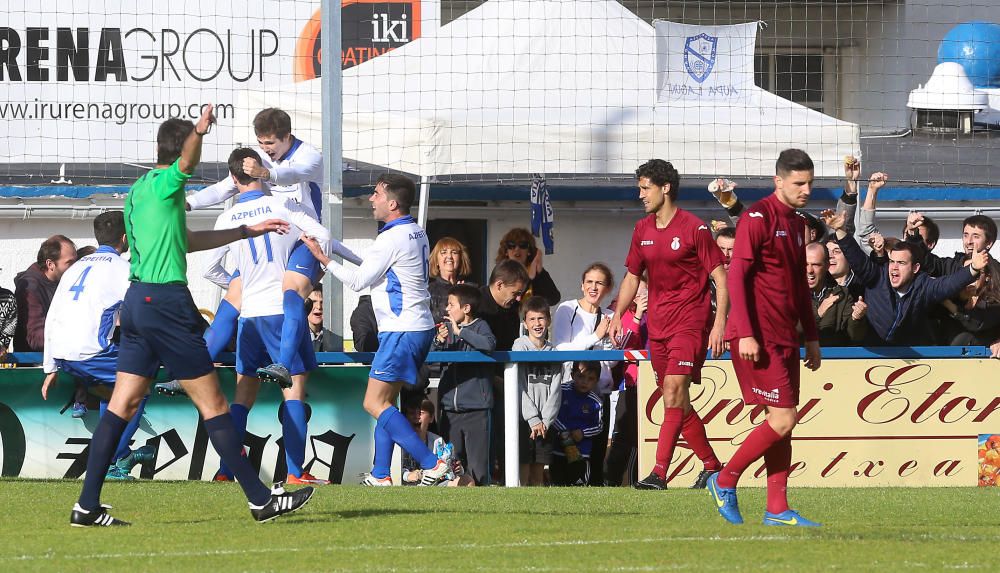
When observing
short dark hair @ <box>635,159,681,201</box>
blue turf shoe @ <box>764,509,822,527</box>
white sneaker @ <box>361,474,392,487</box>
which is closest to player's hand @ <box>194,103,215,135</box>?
short dark hair @ <box>635,159,681,201</box>

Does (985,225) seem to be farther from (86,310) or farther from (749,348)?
(86,310)

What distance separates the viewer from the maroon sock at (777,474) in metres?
7.49

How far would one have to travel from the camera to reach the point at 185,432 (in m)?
11.2

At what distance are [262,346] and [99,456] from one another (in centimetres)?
303

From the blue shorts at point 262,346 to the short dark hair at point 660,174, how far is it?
2.59 meters

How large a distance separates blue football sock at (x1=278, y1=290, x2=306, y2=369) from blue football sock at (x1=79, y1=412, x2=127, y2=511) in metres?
2.65

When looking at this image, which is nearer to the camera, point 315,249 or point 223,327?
point 315,249

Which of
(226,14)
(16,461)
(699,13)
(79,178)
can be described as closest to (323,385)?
(16,461)

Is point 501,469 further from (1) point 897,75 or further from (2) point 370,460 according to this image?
(1) point 897,75

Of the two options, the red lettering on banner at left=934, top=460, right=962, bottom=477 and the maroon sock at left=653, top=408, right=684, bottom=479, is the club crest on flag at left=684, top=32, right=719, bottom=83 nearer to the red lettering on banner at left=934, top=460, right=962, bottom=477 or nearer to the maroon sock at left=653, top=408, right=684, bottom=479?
the red lettering on banner at left=934, top=460, right=962, bottom=477

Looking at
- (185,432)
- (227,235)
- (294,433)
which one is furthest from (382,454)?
(227,235)

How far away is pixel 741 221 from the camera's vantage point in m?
7.52

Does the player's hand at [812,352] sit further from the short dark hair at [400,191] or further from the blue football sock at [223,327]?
the blue football sock at [223,327]

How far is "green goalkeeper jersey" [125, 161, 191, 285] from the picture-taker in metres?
7.17
